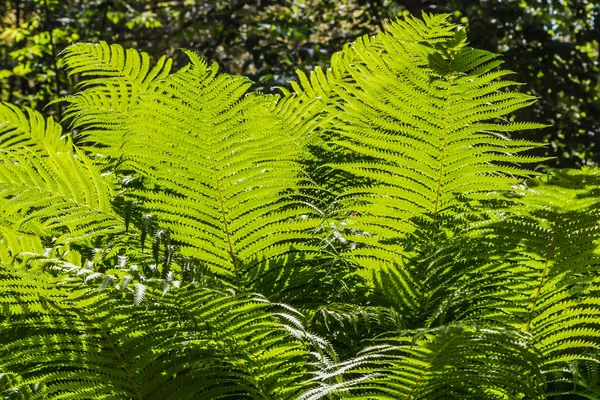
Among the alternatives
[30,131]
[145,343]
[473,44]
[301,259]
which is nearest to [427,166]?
[301,259]

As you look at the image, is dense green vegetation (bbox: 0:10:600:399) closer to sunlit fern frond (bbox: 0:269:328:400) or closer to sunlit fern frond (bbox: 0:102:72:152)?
sunlit fern frond (bbox: 0:269:328:400)

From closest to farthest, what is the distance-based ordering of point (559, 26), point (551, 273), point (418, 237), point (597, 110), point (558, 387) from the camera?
point (551, 273) → point (418, 237) → point (558, 387) → point (597, 110) → point (559, 26)

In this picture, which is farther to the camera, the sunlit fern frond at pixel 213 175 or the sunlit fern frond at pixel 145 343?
the sunlit fern frond at pixel 213 175

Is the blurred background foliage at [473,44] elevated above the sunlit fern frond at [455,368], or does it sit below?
above

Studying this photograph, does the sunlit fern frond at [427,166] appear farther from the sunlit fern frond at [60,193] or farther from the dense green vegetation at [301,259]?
the sunlit fern frond at [60,193]

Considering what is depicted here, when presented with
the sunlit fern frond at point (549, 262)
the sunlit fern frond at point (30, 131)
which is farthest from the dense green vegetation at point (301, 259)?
the sunlit fern frond at point (30, 131)

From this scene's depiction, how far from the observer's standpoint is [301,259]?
1.16m

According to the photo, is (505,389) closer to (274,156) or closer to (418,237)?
(418,237)

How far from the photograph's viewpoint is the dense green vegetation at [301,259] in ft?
3.10

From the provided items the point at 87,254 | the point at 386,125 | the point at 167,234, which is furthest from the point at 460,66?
the point at 87,254

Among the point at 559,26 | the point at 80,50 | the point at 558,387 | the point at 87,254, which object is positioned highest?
the point at 559,26

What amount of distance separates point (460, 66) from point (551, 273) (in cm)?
34

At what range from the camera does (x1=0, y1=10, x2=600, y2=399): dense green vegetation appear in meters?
0.95

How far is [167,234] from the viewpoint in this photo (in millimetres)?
1066
